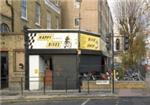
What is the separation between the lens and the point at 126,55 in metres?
47.7

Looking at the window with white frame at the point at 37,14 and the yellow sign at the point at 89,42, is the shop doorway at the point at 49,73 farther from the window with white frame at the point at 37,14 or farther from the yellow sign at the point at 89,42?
the window with white frame at the point at 37,14

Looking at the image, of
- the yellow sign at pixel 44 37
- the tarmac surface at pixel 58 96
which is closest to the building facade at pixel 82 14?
the yellow sign at pixel 44 37

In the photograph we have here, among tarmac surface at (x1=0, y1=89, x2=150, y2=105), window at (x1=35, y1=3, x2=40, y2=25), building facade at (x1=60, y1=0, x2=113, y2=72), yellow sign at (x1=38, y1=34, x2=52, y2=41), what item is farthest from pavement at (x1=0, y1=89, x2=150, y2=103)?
building facade at (x1=60, y1=0, x2=113, y2=72)

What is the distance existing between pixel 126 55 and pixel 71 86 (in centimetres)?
1758

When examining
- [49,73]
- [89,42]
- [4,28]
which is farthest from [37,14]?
[49,73]

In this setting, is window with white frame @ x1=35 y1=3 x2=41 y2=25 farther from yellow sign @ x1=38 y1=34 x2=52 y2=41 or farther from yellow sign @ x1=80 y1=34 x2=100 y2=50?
yellow sign @ x1=38 y1=34 x2=52 y2=41

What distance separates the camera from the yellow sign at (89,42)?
32.7 m

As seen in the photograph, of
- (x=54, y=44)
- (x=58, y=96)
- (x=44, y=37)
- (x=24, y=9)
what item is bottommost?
(x=58, y=96)

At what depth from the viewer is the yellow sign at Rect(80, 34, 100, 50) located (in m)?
32.7

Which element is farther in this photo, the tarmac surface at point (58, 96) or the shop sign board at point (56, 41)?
the shop sign board at point (56, 41)

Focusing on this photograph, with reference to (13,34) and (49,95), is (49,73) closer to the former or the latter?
(13,34)

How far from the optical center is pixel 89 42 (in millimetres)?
33781

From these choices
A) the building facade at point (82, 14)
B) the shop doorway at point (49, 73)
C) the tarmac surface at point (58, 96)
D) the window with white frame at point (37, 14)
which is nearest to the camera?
the tarmac surface at point (58, 96)

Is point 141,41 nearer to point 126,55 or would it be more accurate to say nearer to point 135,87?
point 126,55
